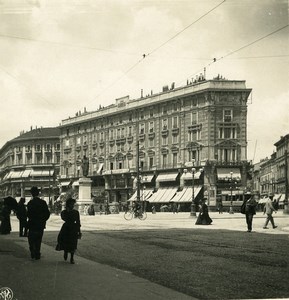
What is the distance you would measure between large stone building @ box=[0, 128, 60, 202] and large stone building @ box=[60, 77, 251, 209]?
11397 mm

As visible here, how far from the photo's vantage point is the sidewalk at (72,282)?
7101 mm

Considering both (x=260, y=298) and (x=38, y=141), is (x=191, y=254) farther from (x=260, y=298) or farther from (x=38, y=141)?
(x=38, y=141)

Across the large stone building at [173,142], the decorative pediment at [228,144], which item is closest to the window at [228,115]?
the large stone building at [173,142]

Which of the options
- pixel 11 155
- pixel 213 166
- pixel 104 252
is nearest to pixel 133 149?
pixel 213 166

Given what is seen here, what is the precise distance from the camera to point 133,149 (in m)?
69.1

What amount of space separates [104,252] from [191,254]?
2265mm

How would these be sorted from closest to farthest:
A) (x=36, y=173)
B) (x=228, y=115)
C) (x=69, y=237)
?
(x=69, y=237) → (x=228, y=115) → (x=36, y=173)

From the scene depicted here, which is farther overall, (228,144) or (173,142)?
(173,142)

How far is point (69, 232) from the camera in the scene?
1067 cm

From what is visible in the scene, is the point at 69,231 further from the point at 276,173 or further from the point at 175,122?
the point at 276,173

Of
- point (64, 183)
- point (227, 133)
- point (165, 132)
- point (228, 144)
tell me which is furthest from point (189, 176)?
point (64, 183)

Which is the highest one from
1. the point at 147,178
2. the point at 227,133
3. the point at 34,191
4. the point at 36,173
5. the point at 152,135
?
the point at 152,135

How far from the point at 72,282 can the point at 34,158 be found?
86.9 metres

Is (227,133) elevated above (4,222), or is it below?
above
